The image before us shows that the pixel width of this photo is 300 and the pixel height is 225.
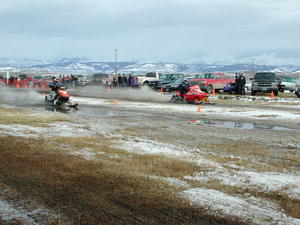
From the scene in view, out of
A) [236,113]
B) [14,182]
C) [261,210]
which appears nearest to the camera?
[261,210]

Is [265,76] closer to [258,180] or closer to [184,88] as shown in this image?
[184,88]

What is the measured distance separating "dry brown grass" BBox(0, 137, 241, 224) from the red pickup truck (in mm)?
27441

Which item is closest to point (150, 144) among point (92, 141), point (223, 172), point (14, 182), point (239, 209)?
point (92, 141)

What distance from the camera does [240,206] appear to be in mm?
5418

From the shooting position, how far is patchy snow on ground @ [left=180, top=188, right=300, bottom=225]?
4961mm

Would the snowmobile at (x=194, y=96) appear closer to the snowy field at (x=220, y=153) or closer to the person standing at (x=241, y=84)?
the snowy field at (x=220, y=153)

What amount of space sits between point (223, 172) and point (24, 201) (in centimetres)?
350

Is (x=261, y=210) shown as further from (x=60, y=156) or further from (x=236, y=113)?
(x=236, y=113)

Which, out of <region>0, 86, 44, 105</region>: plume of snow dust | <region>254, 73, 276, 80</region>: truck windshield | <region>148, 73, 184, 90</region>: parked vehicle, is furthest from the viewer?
<region>148, 73, 184, 90</region>: parked vehicle

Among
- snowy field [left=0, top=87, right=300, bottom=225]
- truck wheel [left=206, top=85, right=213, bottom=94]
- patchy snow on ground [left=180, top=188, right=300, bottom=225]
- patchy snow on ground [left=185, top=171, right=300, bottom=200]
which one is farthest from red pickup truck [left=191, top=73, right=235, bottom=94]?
patchy snow on ground [left=180, top=188, right=300, bottom=225]

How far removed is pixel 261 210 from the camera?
17.3ft

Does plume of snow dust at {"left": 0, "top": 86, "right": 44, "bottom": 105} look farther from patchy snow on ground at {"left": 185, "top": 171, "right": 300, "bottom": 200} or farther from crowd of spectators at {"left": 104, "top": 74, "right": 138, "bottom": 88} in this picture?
patchy snow on ground at {"left": 185, "top": 171, "right": 300, "bottom": 200}

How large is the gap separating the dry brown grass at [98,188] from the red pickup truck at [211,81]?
27.4m

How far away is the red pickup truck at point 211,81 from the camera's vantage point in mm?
35188
